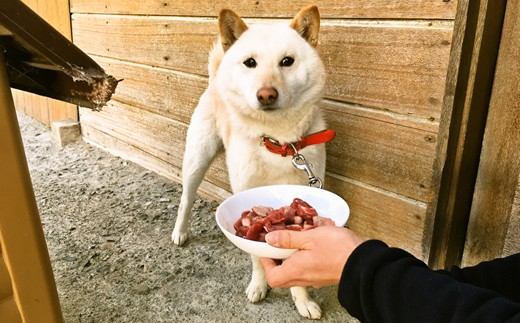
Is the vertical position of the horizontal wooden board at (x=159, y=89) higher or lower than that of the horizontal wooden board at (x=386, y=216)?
higher

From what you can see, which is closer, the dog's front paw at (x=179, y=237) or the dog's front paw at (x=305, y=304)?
the dog's front paw at (x=305, y=304)

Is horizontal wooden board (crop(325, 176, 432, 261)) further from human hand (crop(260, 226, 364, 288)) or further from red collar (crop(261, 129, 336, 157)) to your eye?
human hand (crop(260, 226, 364, 288))

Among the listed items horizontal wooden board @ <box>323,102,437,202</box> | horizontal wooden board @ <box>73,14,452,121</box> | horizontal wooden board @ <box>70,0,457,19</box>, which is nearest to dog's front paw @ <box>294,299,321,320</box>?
horizontal wooden board @ <box>323,102,437,202</box>

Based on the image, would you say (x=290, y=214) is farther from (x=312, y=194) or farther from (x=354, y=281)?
(x=354, y=281)

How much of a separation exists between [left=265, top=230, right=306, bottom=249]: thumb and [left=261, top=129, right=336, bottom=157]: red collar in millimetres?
820

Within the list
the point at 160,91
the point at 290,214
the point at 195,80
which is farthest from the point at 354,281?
the point at 160,91

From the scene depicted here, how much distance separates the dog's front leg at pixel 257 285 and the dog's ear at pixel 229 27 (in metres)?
0.98

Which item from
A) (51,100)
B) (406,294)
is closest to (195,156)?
(406,294)

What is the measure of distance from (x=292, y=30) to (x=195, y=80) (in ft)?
3.52

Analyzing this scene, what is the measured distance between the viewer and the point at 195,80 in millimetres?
2734

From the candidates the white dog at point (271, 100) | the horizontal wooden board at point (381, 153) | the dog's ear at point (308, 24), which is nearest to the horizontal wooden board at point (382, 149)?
the horizontal wooden board at point (381, 153)

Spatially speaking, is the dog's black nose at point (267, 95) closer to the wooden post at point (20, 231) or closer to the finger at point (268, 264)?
the finger at point (268, 264)

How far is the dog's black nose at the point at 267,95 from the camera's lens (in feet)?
5.37

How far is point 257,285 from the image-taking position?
77.1 inches
